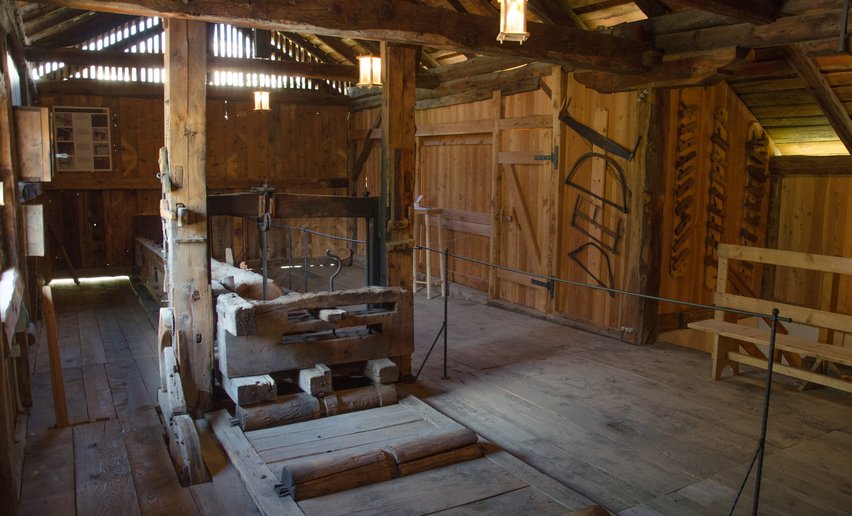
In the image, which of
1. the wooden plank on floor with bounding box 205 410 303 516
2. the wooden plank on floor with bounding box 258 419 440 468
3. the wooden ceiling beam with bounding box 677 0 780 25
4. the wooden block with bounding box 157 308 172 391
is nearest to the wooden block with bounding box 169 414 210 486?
the wooden plank on floor with bounding box 205 410 303 516

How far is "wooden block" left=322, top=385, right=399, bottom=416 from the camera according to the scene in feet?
15.2

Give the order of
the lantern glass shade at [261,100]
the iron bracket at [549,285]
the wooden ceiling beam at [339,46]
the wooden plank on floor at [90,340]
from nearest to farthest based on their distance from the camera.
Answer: the wooden plank on floor at [90,340], the iron bracket at [549,285], the lantern glass shade at [261,100], the wooden ceiling beam at [339,46]

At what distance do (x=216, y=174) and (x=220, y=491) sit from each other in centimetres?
909

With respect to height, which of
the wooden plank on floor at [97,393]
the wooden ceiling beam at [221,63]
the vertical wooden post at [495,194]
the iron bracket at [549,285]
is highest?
the wooden ceiling beam at [221,63]

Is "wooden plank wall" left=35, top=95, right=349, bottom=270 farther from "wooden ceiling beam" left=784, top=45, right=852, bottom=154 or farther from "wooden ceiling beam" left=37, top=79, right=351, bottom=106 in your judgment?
"wooden ceiling beam" left=784, top=45, right=852, bottom=154

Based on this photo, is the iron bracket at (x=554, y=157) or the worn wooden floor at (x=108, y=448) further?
the iron bracket at (x=554, y=157)

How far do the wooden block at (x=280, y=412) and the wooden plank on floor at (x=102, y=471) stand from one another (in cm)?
74

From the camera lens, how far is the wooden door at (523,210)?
7789 millimetres

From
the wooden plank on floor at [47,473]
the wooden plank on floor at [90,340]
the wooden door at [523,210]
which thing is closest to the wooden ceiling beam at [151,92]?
the wooden plank on floor at [90,340]

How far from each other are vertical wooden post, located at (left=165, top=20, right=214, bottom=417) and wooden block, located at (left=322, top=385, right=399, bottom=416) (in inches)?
33.7

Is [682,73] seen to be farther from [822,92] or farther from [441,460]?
[441,460]

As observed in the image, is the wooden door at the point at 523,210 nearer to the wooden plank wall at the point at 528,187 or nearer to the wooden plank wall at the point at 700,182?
the wooden plank wall at the point at 528,187

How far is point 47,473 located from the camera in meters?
3.79

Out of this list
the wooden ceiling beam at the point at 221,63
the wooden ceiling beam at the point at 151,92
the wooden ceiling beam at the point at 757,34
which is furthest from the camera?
the wooden ceiling beam at the point at 151,92
